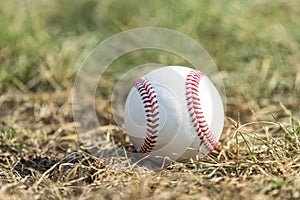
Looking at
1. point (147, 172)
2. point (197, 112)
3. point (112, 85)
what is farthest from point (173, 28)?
point (147, 172)

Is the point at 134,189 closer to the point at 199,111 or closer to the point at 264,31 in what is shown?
the point at 199,111

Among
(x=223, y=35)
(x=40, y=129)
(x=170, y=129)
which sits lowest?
(x=40, y=129)

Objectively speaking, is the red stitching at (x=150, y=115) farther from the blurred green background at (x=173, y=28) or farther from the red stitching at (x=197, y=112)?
the blurred green background at (x=173, y=28)

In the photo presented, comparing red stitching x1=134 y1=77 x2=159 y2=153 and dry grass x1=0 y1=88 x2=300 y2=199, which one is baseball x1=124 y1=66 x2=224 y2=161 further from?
dry grass x1=0 y1=88 x2=300 y2=199

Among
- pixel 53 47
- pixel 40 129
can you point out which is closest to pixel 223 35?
pixel 53 47

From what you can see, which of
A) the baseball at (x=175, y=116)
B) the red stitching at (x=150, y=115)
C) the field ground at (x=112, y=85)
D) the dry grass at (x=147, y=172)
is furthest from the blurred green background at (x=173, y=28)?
the red stitching at (x=150, y=115)

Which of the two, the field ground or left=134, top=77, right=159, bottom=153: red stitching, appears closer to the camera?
the field ground

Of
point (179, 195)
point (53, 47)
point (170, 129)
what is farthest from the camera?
point (53, 47)

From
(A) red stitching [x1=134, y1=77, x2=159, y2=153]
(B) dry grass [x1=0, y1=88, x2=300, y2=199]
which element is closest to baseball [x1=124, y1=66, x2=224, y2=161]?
(A) red stitching [x1=134, y1=77, x2=159, y2=153]

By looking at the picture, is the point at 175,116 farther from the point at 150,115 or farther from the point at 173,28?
the point at 173,28
